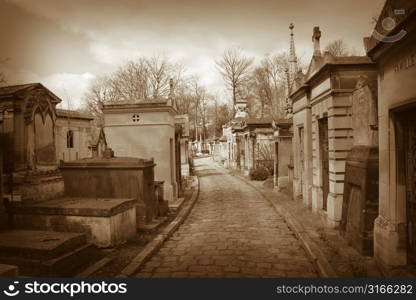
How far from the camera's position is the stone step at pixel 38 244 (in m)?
4.07

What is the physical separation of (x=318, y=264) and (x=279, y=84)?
117ft

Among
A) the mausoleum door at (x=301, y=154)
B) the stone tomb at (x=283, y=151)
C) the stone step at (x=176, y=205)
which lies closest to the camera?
the stone step at (x=176, y=205)

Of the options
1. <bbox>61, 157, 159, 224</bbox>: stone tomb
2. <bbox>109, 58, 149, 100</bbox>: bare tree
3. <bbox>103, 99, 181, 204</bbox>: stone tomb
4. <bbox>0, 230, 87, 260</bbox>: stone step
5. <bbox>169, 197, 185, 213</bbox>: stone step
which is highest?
<bbox>109, 58, 149, 100</bbox>: bare tree

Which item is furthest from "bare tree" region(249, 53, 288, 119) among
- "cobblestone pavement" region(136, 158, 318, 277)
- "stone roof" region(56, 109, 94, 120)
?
"cobblestone pavement" region(136, 158, 318, 277)

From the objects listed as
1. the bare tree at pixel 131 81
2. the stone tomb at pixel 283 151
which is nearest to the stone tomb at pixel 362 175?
the stone tomb at pixel 283 151

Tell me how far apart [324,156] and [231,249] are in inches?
146

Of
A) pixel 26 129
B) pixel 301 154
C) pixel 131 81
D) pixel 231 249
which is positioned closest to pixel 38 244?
pixel 231 249

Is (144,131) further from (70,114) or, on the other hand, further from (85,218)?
(70,114)

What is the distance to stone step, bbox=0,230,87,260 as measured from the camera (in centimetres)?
407

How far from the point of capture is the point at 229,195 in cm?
1292

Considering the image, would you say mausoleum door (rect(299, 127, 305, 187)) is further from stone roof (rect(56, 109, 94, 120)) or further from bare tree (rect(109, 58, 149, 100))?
stone roof (rect(56, 109, 94, 120))

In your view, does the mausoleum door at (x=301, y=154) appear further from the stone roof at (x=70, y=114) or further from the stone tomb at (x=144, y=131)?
the stone roof at (x=70, y=114)

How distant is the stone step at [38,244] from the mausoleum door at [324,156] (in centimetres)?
587

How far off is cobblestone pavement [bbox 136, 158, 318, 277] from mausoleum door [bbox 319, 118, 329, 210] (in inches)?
53.5
